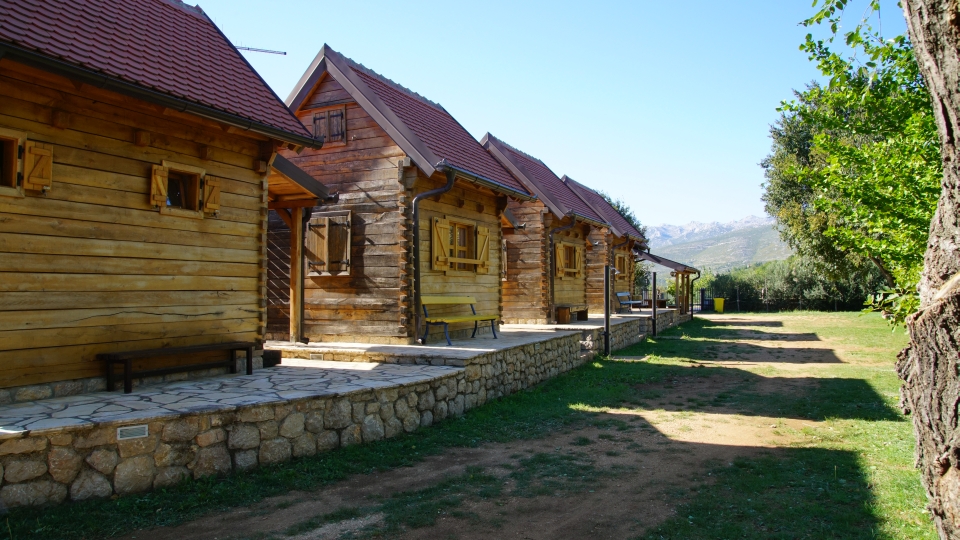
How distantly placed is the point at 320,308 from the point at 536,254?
734 centimetres

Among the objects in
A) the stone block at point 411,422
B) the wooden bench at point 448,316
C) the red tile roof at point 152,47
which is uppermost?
the red tile roof at point 152,47

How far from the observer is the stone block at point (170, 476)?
5.03 m

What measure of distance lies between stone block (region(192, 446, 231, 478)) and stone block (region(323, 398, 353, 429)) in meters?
1.09

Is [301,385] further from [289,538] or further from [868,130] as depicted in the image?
[868,130]

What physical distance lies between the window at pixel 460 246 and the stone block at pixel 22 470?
7.52 m

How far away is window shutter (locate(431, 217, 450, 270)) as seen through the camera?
37.6 ft

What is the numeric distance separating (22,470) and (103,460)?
51 centimetres

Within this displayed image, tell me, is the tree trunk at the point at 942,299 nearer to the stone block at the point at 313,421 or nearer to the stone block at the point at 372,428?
the stone block at the point at 313,421

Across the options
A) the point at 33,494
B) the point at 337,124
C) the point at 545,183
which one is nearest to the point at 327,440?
the point at 33,494

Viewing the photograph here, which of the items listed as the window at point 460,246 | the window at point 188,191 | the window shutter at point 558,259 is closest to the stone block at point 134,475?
the window at point 188,191

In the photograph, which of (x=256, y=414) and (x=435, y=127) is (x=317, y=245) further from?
(x=256, y=414)

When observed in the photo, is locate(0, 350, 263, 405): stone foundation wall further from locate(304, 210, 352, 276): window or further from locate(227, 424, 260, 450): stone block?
locate(304, 210, 352, 276): window

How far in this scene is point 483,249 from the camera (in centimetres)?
1305

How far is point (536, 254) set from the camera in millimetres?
17188
